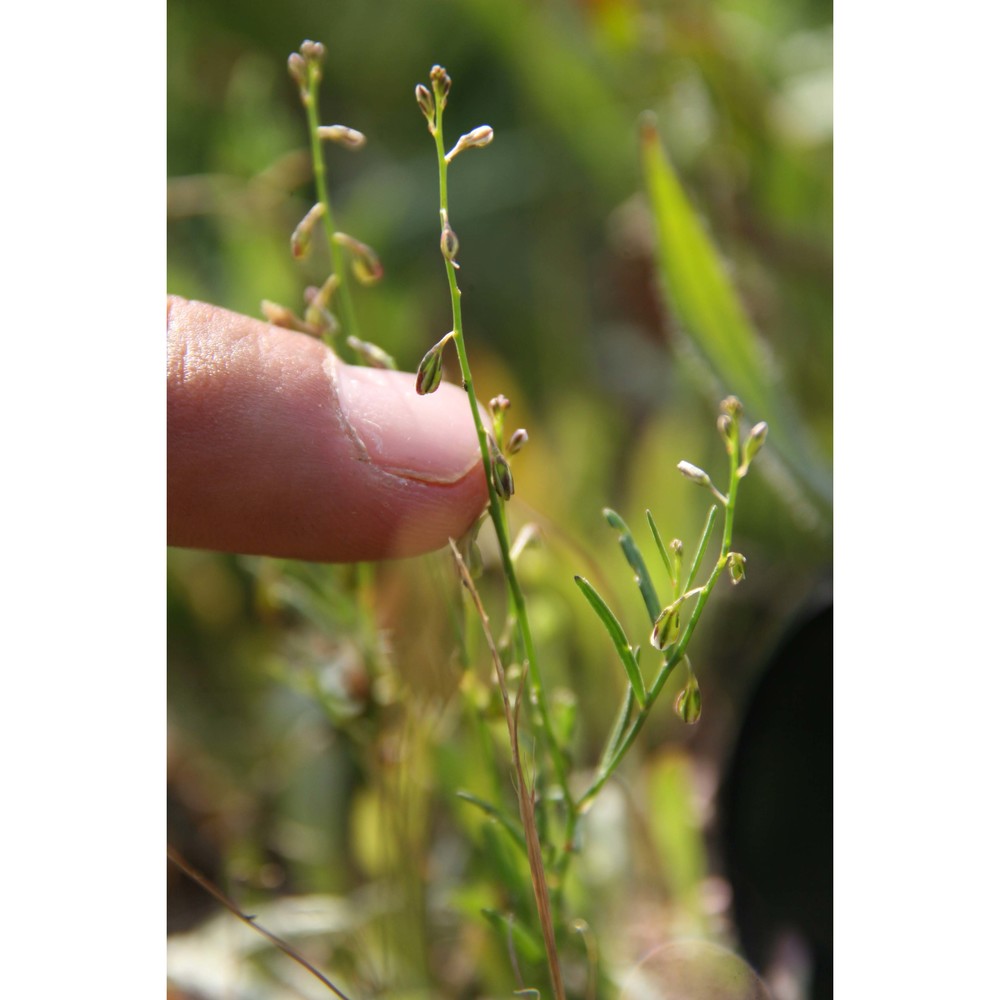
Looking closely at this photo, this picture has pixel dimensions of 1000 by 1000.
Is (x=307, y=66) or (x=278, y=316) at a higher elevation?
(x=307, y=66)

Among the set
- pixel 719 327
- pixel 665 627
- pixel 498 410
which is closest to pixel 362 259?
pixel 498 410

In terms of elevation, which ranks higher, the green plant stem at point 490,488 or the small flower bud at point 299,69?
the small flower bud at point 299,69

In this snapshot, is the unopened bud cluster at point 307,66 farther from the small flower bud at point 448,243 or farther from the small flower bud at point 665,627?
the small flower bud at point 665,627

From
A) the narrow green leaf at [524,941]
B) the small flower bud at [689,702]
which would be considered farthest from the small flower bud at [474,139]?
the narrow green leaf at [524,941]

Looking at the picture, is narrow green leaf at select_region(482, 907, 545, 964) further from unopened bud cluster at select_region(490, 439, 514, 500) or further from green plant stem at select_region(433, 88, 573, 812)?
unopened bud cluster at select_region(490, 439, 514, 500)

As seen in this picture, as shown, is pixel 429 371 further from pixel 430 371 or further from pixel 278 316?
pixel 278 316
